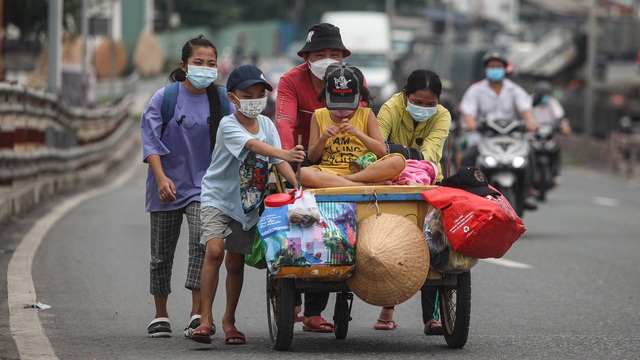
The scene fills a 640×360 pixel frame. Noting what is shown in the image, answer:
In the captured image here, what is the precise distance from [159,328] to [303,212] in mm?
1553

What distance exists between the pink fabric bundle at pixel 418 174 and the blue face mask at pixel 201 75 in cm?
126

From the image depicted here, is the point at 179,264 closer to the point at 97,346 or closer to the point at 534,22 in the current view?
the point at 97,346

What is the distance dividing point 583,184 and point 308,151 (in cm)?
2166

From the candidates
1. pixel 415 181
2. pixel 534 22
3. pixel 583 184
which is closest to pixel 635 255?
pixel 415 181

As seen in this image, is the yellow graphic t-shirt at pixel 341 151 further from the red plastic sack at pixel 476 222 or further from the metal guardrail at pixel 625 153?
the metal guardrail at pixel 625 153

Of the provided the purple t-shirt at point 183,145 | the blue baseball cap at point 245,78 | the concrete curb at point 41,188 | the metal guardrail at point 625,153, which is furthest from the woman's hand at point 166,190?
the metal guardrail at point 625,153

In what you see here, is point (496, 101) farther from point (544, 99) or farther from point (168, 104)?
point (168, 104)

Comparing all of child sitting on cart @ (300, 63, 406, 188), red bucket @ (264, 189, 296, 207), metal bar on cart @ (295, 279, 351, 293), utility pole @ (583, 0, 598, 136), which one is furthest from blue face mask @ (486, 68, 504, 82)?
utility pole @ (583, 0, 598, 136)

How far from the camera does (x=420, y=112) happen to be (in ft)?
28.3

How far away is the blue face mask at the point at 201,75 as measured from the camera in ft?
27.7

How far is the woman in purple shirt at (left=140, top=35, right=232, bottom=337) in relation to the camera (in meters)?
8.48

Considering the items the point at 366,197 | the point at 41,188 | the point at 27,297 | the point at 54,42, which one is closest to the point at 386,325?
the point at 366,197

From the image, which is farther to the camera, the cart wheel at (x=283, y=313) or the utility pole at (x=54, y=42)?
the utility pole at (x=54, y=42)

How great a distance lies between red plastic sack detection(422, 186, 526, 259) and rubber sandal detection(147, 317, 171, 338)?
6.06ft
